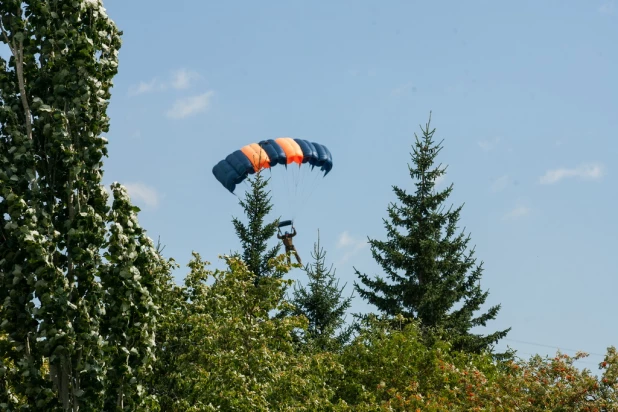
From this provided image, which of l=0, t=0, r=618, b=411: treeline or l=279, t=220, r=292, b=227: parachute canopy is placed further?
l=279, t=220, r=292, b=227: parachute canopy

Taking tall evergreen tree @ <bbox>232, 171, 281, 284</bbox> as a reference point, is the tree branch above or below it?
below

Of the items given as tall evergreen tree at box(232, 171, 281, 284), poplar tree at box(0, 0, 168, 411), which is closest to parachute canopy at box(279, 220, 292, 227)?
tall evergreen tree at box(232, 171, 281, 284)

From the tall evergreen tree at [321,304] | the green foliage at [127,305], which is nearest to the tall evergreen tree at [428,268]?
the tall evergreen tree at [321,304]

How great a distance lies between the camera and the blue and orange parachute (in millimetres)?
41688

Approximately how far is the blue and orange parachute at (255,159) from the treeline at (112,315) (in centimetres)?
1156

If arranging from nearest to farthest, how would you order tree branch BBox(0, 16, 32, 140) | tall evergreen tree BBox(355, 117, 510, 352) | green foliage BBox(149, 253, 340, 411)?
tree branch BBox(0, 16, 32, 140) → green foliage BBox(149, 253, 340, 411) → tall evergreen tree BBox(355, 117, 510, 352)

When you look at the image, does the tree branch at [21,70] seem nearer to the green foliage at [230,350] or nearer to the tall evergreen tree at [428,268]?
the green foliage at [230,350]

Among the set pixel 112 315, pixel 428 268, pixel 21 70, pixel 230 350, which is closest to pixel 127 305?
pixel 112 315

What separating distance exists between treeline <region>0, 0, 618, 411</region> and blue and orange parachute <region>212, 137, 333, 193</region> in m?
11.6

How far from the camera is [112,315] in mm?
12703

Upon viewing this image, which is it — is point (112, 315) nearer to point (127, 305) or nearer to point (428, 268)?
point (127, 305)

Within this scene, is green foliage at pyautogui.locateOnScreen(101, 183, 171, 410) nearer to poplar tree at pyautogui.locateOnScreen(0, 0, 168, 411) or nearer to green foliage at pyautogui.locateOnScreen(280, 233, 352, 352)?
poplar tree at pyautogui.locateOnScreen(0, 0, 168, 411)

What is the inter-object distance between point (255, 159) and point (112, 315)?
29.2 m

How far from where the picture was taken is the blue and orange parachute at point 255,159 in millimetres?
41688
